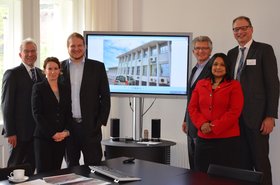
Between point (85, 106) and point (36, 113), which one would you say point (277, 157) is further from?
point (36, 113)

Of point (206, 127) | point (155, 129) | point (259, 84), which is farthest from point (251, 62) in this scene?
point (155, 129)

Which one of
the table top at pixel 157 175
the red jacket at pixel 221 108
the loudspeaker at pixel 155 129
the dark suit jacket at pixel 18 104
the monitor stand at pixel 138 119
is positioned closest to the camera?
the table top at pixel 157 175

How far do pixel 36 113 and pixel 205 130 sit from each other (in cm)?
139

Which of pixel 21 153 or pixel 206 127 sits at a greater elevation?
pixel 206 127

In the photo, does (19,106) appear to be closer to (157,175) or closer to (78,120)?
(78,120)

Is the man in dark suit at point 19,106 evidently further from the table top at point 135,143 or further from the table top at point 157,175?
the table top at point 157,175

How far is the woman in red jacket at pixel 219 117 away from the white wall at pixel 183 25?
1.04 meters

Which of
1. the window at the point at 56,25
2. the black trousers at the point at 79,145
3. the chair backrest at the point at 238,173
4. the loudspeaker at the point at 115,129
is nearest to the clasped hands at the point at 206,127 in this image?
the chair backrest at the point at 238,173

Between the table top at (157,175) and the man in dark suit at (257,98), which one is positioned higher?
the man in dark suit at (257,98)

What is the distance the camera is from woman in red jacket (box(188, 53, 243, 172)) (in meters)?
3.17

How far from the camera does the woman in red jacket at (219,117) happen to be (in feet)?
10.4

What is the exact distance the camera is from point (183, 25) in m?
4.70

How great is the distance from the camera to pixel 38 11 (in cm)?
447

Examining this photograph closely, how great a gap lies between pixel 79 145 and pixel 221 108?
126 cm
